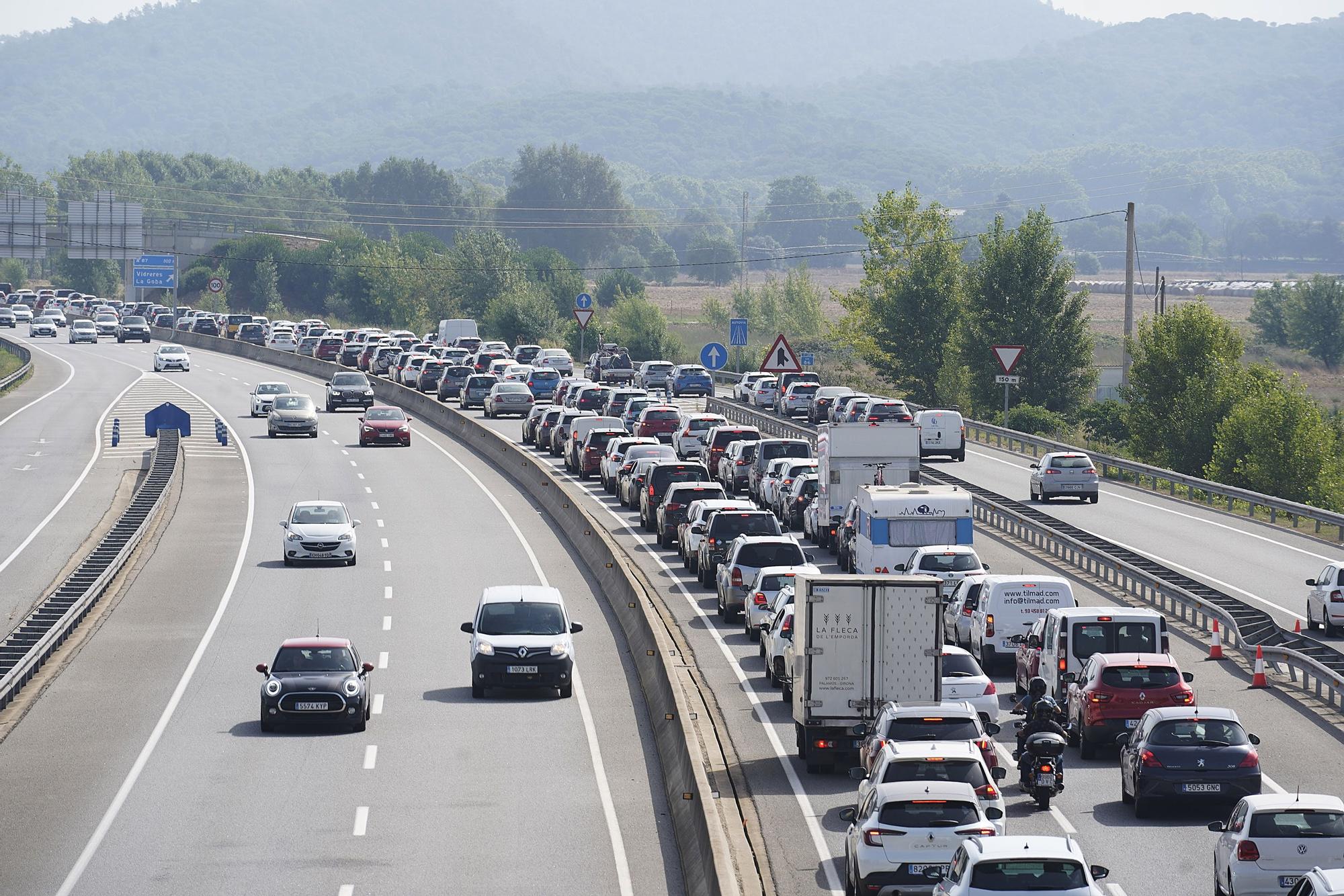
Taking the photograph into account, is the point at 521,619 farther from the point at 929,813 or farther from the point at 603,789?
the point at 929,813

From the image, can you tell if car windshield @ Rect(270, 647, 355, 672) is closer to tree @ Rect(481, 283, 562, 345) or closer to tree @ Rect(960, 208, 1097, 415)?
tree @ Rect(960, 208, 1097, 415)

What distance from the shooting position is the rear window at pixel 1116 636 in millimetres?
26625

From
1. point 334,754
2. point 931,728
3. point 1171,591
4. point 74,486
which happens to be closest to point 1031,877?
point 931,728

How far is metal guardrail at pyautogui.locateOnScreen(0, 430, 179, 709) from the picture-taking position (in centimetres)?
3052

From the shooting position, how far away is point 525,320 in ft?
398

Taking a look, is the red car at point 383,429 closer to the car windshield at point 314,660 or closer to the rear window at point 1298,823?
the car windshield at point 314,660

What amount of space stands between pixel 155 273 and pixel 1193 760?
144 meters

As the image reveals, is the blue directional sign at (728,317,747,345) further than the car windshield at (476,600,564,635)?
Yes

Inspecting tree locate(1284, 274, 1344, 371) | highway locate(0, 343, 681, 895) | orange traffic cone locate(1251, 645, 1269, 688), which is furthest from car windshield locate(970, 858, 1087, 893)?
tree locate(1284, 274, 1344, 371)

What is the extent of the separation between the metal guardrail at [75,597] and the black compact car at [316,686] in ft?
16.0

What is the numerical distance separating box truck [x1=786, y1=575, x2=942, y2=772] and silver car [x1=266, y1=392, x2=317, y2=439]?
5003 cm

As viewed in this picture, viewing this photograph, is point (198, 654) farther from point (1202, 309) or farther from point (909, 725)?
point (1202, 309)

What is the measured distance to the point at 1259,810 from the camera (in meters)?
16.3

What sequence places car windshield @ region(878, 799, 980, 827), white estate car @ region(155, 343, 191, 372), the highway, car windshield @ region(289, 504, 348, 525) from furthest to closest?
white estate car @ region(155, 343, 191, 372) → car windshield @ region(289, 504, 348, 525) → the highway → car windshield @ region(878, 799, 980, 827)
